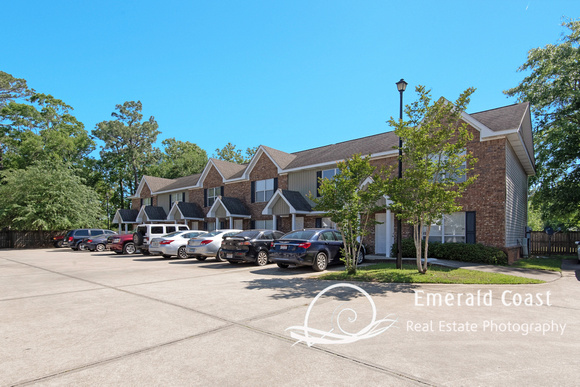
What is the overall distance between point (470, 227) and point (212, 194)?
21.8 meters

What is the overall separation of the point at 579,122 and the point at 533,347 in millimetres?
23571

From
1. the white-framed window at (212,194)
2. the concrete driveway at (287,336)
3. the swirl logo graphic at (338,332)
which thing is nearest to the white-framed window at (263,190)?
the white-framed window at (212,194)

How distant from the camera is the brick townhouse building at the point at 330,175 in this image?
15.4m

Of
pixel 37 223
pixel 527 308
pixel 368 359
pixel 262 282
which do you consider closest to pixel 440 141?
pixel 527 308

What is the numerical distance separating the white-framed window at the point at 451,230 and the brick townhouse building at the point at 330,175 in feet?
0.14

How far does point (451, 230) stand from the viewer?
16422mm

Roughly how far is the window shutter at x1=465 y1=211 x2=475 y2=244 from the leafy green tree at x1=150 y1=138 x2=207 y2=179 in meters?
45.1

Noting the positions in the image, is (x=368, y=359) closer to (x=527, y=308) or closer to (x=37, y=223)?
(x=527, y=308)

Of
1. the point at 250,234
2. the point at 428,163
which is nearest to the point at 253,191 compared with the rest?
the point at 250,234

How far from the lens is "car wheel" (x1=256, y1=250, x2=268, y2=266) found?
1436 cm

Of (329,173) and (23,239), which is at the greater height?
(329,173)

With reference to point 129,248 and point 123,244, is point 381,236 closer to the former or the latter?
point 129,248

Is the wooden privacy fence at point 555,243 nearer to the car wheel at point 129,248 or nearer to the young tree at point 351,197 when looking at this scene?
the young tree at point 351,197

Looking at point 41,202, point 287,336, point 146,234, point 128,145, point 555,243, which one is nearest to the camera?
point 287,336
